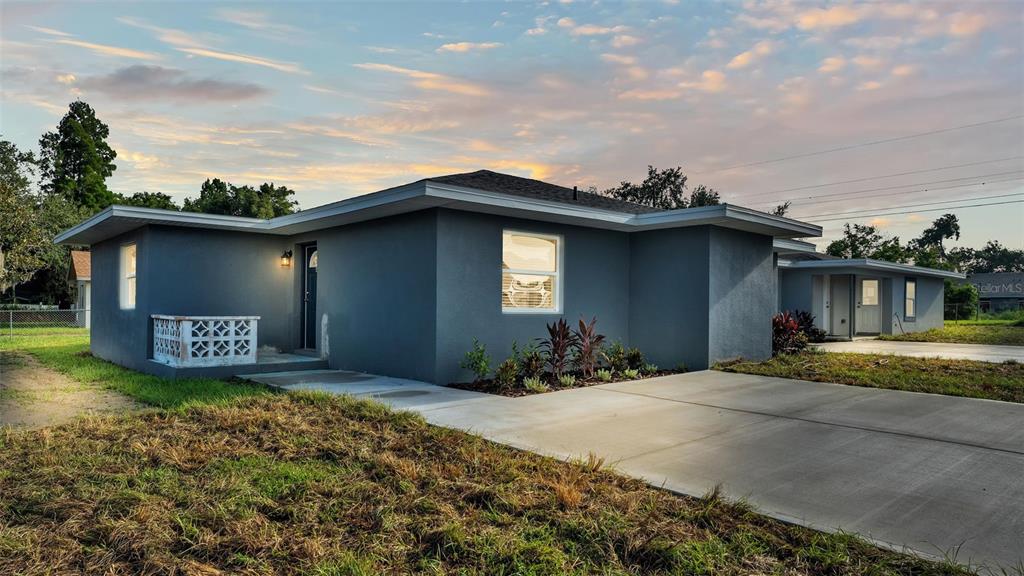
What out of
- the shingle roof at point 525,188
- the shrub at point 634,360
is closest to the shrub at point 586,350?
the shrub at point 634,360

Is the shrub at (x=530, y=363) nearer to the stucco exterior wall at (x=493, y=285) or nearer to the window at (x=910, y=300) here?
the stucco exterior wall at (x=493, y=285)

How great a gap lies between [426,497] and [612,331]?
24.8ft

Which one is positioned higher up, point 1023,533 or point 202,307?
point 202,307

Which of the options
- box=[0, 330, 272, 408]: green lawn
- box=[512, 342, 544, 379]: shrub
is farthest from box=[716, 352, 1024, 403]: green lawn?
box=[0, 330, 272, 408]: green lawn

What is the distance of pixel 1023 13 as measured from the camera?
10727mm

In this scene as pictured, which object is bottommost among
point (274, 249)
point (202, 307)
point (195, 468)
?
point (195, 468)

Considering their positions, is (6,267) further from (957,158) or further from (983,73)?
(957,158)

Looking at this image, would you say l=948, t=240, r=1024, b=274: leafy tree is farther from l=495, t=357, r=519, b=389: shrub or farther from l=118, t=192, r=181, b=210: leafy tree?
l=118, t=192, r=181, b=210: leafy tree

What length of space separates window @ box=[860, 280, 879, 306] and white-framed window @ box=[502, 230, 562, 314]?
56.5 feet

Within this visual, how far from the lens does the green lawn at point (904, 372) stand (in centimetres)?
816

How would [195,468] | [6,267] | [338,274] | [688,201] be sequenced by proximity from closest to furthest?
[195,468] < [338,274] < [6,267] < [688,201]

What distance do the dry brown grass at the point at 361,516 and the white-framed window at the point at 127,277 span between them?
24.2 feet

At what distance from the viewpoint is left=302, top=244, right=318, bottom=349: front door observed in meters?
11.5

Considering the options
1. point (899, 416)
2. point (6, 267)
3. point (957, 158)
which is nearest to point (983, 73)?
point (899, 416)
